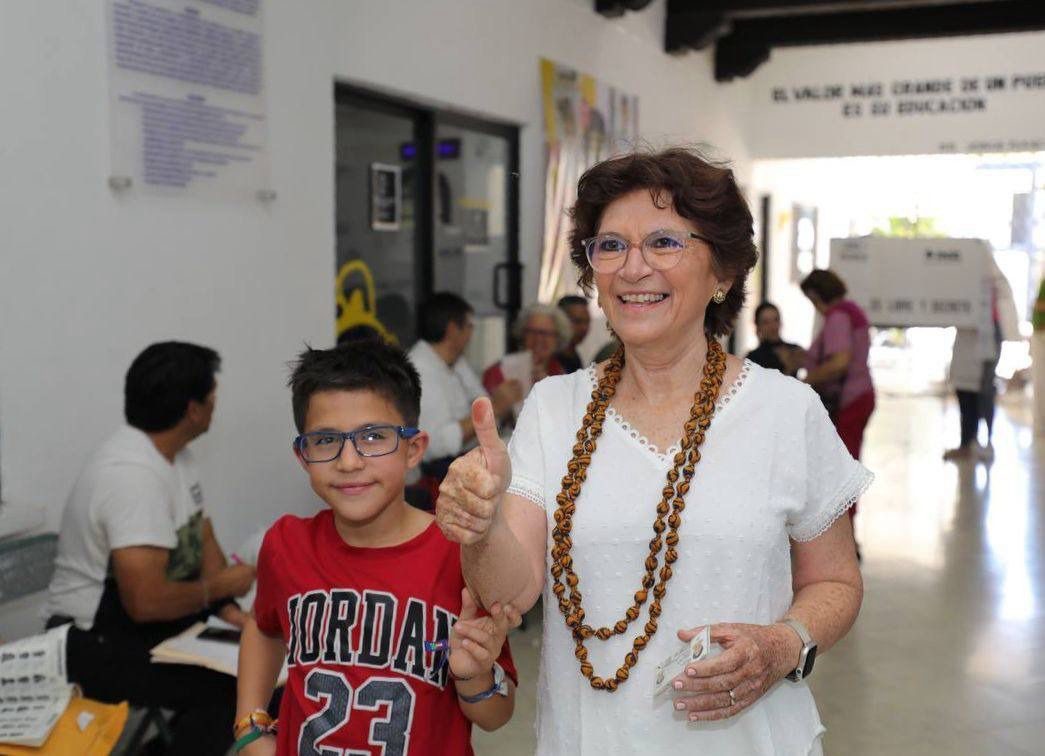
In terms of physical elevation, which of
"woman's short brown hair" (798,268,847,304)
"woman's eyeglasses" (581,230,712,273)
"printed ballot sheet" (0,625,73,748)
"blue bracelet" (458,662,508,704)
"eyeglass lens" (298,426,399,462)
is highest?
"woman's eyeglasses" (581,230,712,273)

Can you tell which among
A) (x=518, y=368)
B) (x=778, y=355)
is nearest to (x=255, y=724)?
(x=518, y=368)

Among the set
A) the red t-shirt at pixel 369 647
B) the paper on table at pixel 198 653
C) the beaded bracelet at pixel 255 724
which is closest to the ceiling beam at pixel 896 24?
the paper on table at pixel 198 653

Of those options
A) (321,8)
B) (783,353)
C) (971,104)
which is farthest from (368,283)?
(971,104)

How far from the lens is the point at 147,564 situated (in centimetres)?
279

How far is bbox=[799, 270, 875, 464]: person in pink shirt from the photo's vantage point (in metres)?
6.14

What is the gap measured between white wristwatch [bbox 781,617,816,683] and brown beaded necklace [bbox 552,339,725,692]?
0.62 ft

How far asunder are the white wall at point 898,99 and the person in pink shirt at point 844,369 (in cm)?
512

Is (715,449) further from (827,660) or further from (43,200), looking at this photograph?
(827,660)

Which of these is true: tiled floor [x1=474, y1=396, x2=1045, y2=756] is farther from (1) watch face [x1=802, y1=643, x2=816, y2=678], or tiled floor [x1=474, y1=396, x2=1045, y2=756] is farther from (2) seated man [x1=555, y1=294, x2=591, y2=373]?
(1) watch face [x1=802, y1=643, x2=816, y2=678]

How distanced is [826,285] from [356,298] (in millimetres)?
2770

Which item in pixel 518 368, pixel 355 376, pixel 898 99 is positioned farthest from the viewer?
pixel 898 99

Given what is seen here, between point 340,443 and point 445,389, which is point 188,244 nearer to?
point 445,389

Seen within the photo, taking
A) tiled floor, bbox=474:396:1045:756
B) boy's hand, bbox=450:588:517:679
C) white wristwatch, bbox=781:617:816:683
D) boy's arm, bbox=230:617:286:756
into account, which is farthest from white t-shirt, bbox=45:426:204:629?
white wristwatch, bbox=781:617:816:683

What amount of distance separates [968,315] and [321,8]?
6617 millimetres
